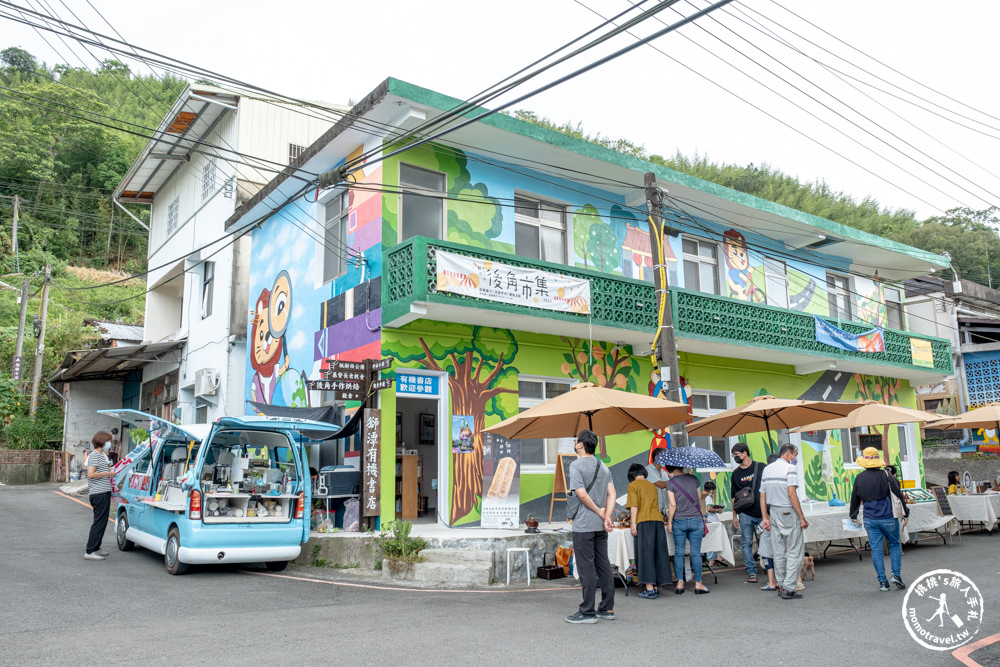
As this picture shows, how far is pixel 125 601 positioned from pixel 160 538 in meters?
2.65

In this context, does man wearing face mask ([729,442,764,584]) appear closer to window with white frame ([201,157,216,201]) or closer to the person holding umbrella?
the person holding umbrella

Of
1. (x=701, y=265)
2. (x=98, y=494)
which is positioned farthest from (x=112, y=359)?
(x=701, y=265)

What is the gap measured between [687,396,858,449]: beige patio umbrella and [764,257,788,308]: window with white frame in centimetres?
652

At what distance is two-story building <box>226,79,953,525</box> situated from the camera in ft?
42.6

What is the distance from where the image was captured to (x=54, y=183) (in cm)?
4734

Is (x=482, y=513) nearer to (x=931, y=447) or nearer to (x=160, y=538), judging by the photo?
(x=160, y=538)

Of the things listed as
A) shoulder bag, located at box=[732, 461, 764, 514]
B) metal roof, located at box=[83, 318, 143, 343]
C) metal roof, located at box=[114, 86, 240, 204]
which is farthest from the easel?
metal roof, located at box=[83, 318, 143, 343]

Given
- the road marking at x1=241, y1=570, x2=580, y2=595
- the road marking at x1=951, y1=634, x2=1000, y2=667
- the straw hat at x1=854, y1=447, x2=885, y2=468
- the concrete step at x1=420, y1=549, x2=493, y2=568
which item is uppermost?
the straw hat at x1=854, y1=447, x2=885, y2=468

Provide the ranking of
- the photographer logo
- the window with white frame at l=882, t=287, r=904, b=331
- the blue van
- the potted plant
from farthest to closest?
the window with white frame at l=882, t=287, r=904, b=331 → the potted plant → the blue van → the photographer logo

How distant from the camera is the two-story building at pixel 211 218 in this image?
1905 cm

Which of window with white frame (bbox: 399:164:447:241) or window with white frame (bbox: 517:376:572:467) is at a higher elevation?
window with white frame (bbox: 399:164:447:241)

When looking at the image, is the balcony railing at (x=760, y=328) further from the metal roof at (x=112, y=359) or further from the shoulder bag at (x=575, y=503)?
the metal roof at (x=112, y=359)

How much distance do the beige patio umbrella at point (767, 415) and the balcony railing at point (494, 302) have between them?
2.64m

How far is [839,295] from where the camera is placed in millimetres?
22047
